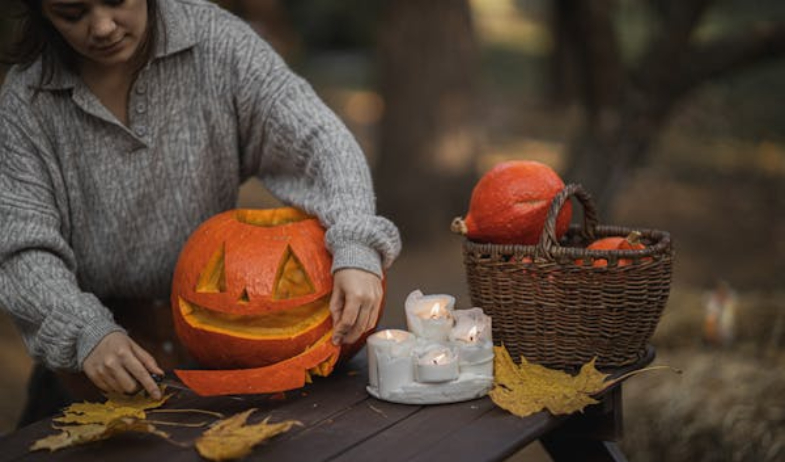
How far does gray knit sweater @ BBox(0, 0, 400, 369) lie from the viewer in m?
1.89

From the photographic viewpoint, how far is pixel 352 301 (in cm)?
175

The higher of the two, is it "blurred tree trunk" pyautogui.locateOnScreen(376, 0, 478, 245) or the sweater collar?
the sweater collar

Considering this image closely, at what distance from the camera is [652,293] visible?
1.85 metres

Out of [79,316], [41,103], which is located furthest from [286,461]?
[41,103]

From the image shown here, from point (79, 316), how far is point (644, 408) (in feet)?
6.64

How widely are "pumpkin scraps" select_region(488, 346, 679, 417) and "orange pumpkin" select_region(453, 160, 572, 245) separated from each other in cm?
27

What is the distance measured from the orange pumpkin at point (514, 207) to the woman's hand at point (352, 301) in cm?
29

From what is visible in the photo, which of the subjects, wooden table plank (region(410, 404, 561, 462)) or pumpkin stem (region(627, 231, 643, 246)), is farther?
pumpkin stem (region(627, 231, 643, 246))

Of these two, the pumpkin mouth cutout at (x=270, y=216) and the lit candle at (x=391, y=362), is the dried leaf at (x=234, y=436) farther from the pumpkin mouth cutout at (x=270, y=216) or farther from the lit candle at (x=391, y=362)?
the pumpkin mouth cutout at (x=270, y=216)

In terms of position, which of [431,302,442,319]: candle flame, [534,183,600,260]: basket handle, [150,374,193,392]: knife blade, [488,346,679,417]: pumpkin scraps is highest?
[534,183,600,260]: basket handle

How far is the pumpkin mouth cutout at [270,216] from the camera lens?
2008mm

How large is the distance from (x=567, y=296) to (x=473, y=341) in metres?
0.22

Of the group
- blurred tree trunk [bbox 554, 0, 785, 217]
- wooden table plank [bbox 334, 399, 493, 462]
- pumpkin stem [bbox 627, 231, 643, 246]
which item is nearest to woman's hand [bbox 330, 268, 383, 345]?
wooden table plank [bbox 334, 399, 493, 462]

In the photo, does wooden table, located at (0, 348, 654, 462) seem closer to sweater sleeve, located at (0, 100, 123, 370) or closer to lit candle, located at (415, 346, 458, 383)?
lit candle, located at (415, 346, 458, 383)
